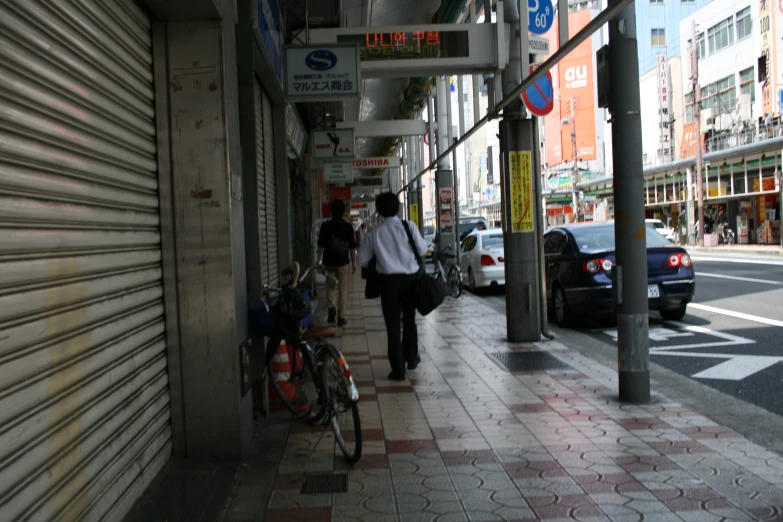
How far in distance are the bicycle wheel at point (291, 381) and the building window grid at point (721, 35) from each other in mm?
42954

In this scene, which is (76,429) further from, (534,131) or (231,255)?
(534,131)

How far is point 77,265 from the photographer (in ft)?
10.6

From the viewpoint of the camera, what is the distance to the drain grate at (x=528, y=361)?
8062 millimetres

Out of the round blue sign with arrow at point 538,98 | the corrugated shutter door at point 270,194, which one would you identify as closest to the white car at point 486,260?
the round blue sign with arrow at point 538,98

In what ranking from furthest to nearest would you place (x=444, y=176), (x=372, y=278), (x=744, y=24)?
(x=744, y=24)
(x=444, y=176)
(x=372, y=278)

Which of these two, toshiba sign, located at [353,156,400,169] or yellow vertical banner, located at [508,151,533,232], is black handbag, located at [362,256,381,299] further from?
toshiba sign, located at [353,156,400,169]

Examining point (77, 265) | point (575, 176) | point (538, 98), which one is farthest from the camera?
point (575, 176)

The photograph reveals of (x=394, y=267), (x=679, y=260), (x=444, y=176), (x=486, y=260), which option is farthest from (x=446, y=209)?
(x=394, y=267)

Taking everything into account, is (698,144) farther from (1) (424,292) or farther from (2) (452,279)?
(1) (424,292)

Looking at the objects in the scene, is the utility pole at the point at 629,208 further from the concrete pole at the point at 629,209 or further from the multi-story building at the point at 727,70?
the multi-story building at the point at 727,70

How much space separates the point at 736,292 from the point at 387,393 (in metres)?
10.5

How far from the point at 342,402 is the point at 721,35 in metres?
44.9

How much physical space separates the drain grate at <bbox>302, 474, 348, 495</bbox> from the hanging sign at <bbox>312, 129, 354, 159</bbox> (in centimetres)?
1299

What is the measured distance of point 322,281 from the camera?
21.7 metres
